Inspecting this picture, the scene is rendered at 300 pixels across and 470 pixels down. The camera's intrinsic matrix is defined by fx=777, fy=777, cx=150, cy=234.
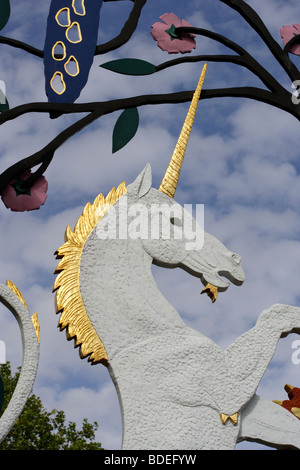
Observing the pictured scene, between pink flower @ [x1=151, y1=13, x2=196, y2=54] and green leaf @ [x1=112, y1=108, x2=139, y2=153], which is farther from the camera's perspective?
pink flower @ [x1=151, y1=13, x2=196, y2=54]

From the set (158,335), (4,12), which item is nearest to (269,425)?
(158,335)

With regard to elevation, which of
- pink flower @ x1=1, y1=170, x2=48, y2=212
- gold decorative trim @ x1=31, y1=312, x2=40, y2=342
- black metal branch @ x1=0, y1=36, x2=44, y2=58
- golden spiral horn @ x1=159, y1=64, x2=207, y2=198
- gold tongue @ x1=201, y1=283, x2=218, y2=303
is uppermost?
black metal branch @ x1=0, y1=36, x2=44, y2=58

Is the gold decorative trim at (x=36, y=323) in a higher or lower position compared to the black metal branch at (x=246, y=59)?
lower

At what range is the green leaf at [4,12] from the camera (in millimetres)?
5484

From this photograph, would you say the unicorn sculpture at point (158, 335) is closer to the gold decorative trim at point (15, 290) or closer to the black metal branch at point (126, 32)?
the gold decorative trim at point (15, 290)

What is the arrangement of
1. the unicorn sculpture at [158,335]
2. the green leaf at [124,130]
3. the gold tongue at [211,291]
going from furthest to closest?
the green leaf at [124,130]
the gold tongue at [211,291]
the unicorn sculpture at [158,335]

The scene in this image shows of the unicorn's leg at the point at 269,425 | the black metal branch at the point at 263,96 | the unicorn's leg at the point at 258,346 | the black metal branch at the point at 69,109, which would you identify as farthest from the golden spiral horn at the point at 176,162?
the unicorn's leg at the point at 269,425

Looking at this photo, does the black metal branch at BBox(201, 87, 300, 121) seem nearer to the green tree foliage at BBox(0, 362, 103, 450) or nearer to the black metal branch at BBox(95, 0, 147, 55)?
the black metal branch at BBox(95, 0, 147, 55)

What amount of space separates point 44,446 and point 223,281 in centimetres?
553

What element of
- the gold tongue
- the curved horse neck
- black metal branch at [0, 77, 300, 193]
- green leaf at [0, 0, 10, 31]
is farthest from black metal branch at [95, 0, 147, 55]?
the gold tongue

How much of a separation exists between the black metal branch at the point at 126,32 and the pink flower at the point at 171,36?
6.2 inches

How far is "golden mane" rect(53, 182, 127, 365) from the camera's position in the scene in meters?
4.41

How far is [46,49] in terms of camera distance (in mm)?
5418
